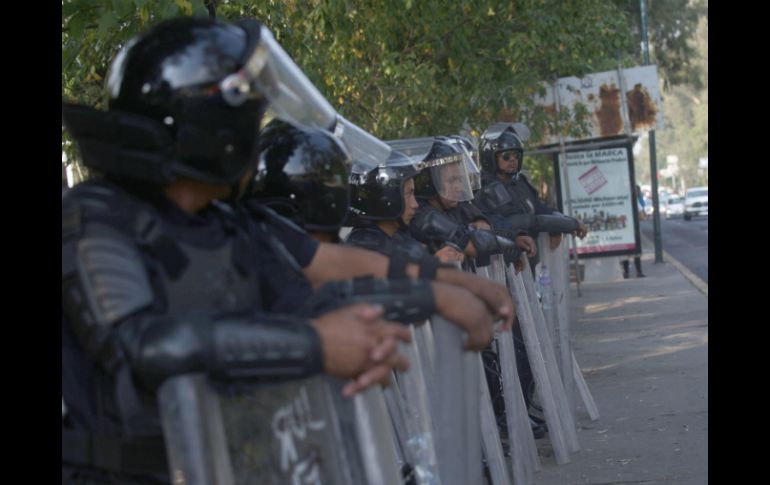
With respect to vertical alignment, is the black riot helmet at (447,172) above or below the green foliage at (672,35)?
below

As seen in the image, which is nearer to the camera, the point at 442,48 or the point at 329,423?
the point at 329,423

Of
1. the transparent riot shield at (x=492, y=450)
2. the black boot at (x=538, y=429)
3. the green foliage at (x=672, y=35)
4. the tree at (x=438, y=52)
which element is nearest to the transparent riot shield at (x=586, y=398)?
the black boot at (x=538, y=429)

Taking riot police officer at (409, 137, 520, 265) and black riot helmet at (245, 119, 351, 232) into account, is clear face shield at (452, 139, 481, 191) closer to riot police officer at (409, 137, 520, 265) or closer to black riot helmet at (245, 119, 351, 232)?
riot police officer at (409, 137, 520, 265)

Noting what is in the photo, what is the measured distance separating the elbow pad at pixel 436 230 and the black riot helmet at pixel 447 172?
1.07 feet

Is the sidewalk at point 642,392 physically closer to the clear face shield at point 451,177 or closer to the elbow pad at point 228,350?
the clear face shield at point 451,177

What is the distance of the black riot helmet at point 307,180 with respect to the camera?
429cm

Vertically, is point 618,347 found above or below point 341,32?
below

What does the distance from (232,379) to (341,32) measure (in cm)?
872

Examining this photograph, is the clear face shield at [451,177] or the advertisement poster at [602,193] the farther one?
the advertisement poster at [602,193]
